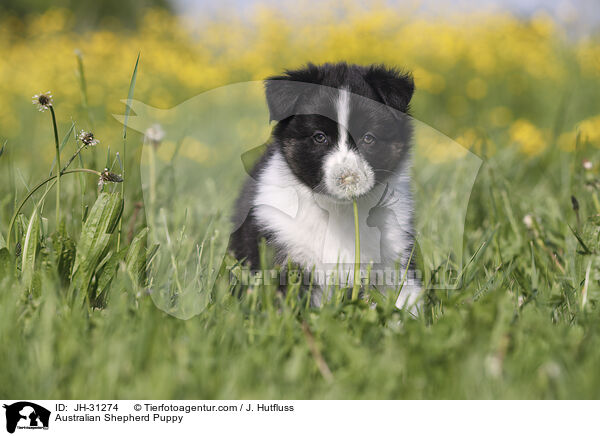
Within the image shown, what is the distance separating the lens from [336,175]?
96.7 inches

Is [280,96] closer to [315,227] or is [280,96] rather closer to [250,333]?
[315,227]

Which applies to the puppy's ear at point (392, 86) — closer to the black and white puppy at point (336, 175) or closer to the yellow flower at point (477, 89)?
the black and white puppy at point (336, 175)

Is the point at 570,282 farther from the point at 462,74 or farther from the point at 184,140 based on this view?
the point at 462,74

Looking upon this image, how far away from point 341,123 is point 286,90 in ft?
0.87

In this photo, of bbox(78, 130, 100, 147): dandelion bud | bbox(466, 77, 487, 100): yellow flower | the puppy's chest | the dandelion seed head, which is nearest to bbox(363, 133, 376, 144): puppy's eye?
the puppy's chest

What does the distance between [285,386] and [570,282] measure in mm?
1612

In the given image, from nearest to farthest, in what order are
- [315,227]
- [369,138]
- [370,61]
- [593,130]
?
[369,138] < [315,227] < [370,61] < [593,130]

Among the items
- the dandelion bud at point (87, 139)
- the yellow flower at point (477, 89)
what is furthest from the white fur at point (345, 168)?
the yellow flower at point (477, 89)

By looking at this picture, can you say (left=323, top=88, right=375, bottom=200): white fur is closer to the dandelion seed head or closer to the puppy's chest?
the puppy's chest

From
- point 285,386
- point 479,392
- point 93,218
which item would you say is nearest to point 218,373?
point 285,386

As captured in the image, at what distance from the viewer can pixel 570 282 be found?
2.75 m

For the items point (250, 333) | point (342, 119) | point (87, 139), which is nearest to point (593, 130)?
point (342, 119)
